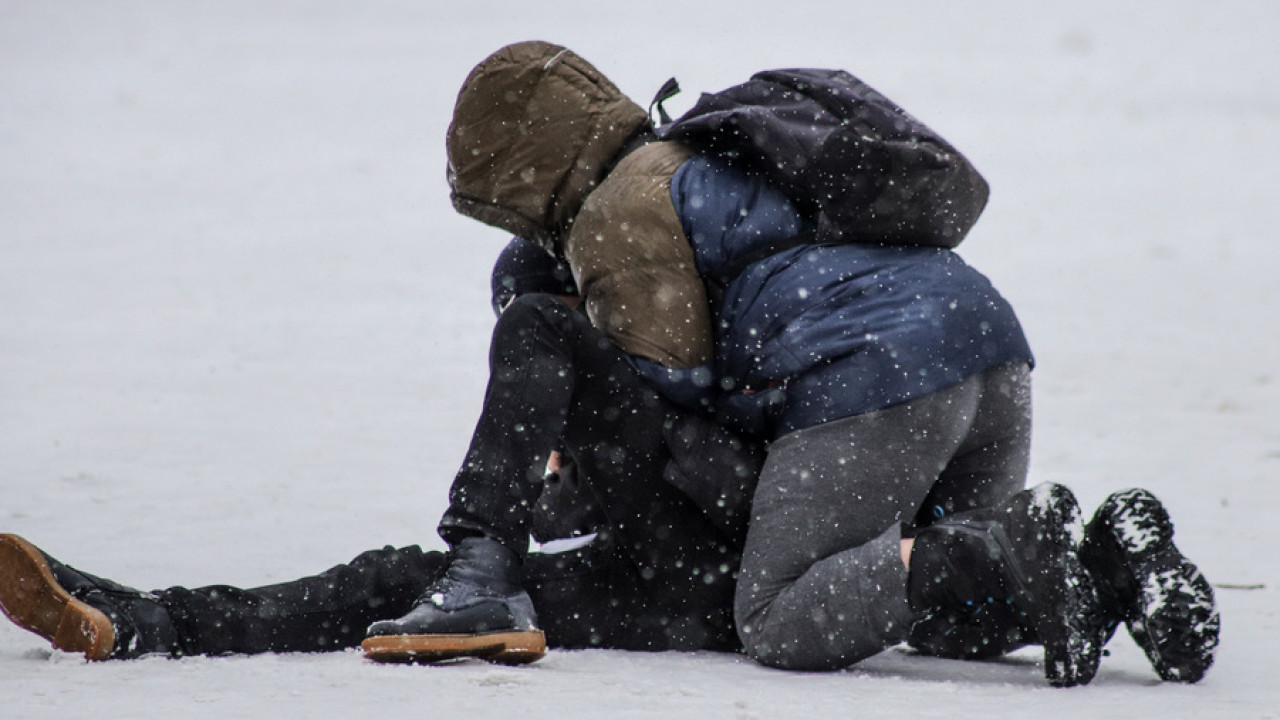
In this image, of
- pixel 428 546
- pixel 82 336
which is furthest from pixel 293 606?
pixel 82 336

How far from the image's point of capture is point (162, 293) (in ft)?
23.1

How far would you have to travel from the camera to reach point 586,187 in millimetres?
2641

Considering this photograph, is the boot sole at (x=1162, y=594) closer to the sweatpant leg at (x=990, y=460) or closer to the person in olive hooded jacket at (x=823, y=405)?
the person in olive hooded jacket at (x=823, y=405)

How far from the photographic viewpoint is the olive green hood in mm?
2652

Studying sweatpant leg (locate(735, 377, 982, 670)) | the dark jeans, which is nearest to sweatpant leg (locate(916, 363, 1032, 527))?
sweatpant leg (locate(735, 377, 982, 670))

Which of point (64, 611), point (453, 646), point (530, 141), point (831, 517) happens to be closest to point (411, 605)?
point (453, 646)

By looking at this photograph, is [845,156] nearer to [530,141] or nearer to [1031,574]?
[530,141]

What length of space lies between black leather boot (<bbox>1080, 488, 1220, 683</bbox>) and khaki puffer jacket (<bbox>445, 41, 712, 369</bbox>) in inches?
27.4

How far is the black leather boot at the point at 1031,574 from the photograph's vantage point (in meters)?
2.20

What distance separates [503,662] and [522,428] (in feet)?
1.21

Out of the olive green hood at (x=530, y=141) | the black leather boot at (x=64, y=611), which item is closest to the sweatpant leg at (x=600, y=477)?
the olive green hood at (x=530, y=141)

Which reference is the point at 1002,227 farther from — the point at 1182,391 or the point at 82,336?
the point at 82,336

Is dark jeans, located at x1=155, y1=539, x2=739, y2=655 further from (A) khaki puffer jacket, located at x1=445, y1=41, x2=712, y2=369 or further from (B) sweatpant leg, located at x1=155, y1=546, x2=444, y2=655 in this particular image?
(A) khaki puffer jacket, located at x1=445, y1=41, x2=712, y2=369

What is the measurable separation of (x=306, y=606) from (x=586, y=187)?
0.86m
